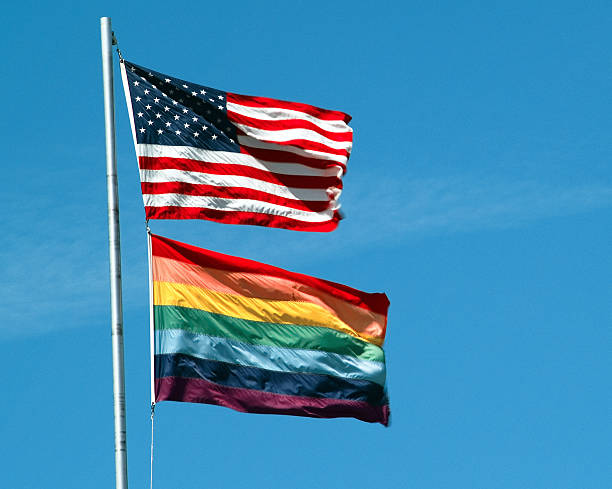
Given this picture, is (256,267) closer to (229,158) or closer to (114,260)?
(229,158)

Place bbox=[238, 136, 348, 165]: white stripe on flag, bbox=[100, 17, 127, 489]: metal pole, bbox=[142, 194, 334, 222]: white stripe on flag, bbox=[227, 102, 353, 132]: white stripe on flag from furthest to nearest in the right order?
bbox=[227, 102, 353, 132]: white stripe on flag < bbox=[238, 136, 348, 165]: white stripe on flag < bbox=[142, 194, 334, 222]: white stripe on flag < bbox=[100, 17, 127, 489]: metal pole

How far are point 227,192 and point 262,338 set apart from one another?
3.14 m

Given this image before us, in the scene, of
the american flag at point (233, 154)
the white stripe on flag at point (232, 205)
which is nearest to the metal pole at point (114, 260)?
the american flag at point (233, 154)

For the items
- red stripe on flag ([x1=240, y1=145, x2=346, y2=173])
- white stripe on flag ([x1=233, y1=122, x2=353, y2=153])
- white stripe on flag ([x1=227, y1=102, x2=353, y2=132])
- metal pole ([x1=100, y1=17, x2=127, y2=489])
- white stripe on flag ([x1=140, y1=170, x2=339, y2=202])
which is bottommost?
metal pole ([x1=100, y1=17, x2=127, y2=489])

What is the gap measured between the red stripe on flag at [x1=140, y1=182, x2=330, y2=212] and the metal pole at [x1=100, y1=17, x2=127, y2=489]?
2.49 meters

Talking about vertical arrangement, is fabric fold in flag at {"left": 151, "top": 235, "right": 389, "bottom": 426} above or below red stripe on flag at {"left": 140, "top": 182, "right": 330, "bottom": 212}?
below

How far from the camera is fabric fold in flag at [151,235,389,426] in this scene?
2619cm

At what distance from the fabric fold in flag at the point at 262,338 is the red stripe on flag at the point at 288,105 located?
3788 mm

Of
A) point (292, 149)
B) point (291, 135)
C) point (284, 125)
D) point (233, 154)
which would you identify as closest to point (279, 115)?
point (284, 125)

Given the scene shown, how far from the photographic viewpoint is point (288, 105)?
30109 mm

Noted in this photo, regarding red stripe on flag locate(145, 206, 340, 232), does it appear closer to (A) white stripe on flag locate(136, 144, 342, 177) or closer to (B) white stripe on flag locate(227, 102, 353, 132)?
(A) white stripe on flag locate(136, 144, 342, 177)

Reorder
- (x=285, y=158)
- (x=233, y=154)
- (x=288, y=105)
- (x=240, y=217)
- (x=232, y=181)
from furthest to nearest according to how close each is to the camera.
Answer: (x=288, y=105) → (x=285, y=158) → (x=233, y=154) → (x=232, y=181) → (x=240, y=217)

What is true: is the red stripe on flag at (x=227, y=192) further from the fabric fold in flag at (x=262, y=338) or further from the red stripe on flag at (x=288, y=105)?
the red stripe on flag at (x=288, y=105)

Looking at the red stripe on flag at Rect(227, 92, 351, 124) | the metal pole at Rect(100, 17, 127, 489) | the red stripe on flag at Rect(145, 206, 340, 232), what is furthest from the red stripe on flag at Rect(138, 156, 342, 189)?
the metal pole at Rect(100, 17, 127, 489)
